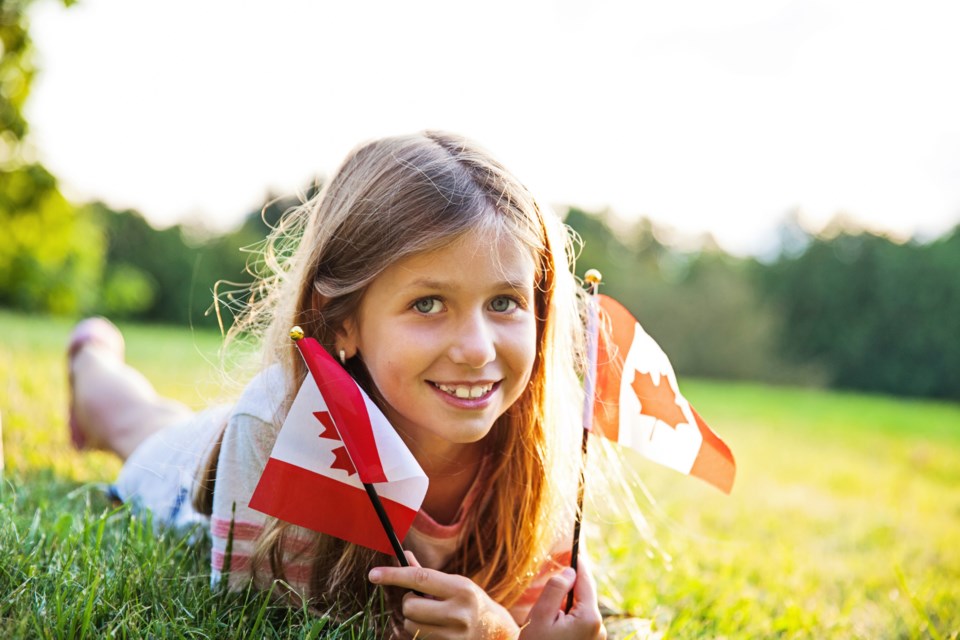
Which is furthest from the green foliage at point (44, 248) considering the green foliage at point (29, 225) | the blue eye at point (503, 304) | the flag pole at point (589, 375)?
the blue eye at point (503, 304)

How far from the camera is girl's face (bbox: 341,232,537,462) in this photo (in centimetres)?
177

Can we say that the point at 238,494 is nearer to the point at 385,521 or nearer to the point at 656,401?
the point at 385,521

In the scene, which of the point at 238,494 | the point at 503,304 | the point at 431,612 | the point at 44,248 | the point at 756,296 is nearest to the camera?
the point at 431,612

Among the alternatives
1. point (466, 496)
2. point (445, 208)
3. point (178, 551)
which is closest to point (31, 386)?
point (178, 551)

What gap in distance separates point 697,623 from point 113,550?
1.53 m

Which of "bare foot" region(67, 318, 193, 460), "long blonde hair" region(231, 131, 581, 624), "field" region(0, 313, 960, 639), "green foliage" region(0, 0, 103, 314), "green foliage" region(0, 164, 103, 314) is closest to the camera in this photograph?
"field" region(0, 313, 960, 639)

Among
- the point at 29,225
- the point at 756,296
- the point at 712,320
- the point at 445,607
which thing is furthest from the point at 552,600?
the point at 756,296

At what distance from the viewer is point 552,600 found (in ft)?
6.18

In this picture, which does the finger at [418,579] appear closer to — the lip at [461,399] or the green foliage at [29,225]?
the lip at [461,399]

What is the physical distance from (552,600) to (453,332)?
0.65m

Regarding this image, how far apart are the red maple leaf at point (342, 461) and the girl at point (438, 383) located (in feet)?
0.53

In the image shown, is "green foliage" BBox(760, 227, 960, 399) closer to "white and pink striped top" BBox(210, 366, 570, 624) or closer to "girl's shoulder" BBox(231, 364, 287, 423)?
"white and pink striped top" BBox(210, 366, 570, 624)

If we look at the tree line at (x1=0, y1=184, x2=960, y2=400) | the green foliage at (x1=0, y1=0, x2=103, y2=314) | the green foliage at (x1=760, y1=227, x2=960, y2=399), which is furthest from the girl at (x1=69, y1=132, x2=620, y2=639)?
the green foliage at (x1=760, y1=227, x2=960, y2=399)

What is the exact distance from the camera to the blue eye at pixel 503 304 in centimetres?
187
